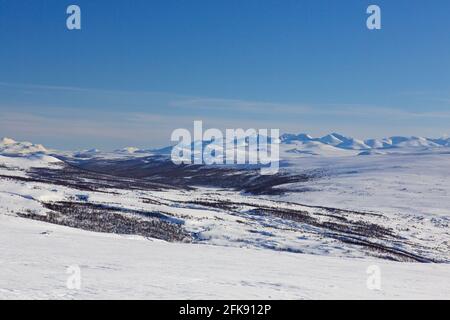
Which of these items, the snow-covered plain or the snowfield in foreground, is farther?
the snow-covered plain

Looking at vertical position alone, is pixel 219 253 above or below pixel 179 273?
below

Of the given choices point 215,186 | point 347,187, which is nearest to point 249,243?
point 347,187

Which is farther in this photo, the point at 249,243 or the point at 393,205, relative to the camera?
the point at 393,205

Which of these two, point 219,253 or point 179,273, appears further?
point 219,253

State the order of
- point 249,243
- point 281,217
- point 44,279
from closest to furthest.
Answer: point 44,279 < point 249,243 < point 281,217

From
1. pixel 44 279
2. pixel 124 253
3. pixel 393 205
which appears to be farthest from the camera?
pixel 393 205
